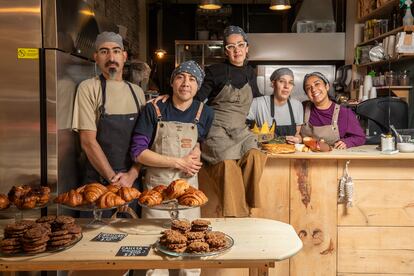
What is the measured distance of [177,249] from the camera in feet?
6.11

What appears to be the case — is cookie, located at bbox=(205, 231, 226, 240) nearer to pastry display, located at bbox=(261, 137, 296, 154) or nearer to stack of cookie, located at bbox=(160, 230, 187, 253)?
stack of cookie, located at bbox=(160, 230, 187, 253)

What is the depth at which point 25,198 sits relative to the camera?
213cm

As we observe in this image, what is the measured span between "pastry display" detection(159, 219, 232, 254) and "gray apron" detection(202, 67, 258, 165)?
90cm

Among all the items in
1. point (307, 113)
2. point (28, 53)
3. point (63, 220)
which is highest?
point (28, 53)

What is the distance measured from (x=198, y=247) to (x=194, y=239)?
68 millimetres

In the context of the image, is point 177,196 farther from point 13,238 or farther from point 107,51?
point 107,51

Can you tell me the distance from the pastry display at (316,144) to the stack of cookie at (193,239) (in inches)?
52.9

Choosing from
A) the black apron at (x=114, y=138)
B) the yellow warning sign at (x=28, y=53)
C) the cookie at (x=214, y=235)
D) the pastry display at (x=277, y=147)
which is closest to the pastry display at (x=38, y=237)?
the cookie at (x=214, y=235)

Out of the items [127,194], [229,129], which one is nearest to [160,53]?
[229,129]

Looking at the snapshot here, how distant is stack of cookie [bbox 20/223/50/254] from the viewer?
6.02 ft

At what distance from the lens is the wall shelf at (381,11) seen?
594 centimetres

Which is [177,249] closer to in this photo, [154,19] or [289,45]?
[289,45]

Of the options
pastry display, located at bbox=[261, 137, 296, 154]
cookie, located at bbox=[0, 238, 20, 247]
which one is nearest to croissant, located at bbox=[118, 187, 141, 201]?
cookie, located at bbox=[0, 238, 20, 247]

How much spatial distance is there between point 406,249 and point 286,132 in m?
1.16
